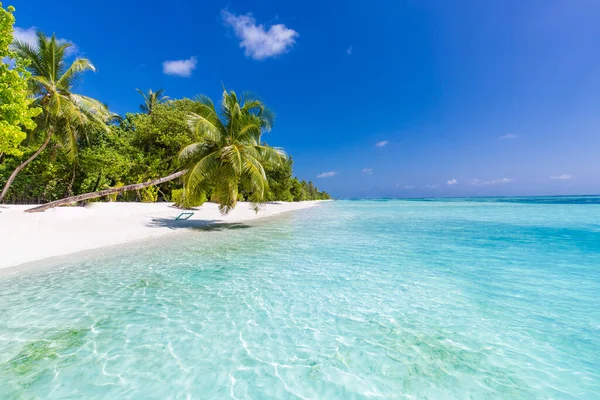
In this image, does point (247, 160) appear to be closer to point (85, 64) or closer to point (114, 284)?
point (114, 284)

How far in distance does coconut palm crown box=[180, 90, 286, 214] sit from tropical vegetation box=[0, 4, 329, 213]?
45 mm

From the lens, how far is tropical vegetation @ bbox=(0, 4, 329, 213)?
35.7 ft

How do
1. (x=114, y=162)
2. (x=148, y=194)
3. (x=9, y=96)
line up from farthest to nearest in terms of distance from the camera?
(x=148, y=194)
(x=114, y=162)
(x=9, y=96)

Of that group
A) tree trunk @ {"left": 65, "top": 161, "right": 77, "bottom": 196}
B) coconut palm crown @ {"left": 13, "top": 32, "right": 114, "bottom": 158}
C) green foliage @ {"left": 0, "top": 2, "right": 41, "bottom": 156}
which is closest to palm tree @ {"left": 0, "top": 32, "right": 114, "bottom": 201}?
coconut palm crown @ {"left": 13, "top": 32, "right": 114, "bottom": 158}

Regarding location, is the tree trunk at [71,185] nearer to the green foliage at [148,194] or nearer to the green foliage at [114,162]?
the green foliage at [114,162]

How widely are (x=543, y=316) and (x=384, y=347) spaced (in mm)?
2495

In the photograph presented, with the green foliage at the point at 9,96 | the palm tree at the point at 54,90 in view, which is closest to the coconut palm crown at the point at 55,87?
the palm tree at the point at 54,90

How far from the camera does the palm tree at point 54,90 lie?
1191 centimetres

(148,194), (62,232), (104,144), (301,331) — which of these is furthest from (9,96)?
(148,194)

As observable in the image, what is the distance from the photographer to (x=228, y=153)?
12.5 meters

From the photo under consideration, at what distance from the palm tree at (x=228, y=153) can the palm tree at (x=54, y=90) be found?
523 centimetres

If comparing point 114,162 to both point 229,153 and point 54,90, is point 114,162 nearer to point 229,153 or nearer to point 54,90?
point 54,90

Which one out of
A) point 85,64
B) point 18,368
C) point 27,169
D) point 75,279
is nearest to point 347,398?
point 18,368

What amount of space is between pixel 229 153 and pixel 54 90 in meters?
8.23
